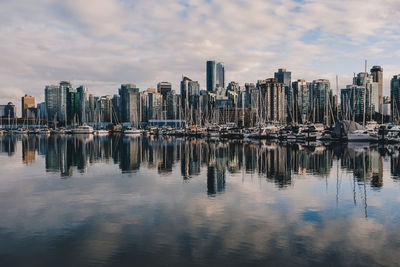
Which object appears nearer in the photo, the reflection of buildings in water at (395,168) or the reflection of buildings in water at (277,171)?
the reflection of buildings in water at (277,171)

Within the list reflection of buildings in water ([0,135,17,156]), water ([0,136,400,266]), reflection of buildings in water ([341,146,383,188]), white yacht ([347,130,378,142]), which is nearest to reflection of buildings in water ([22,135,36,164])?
reflection of buildings in water ([0,135,17,156])

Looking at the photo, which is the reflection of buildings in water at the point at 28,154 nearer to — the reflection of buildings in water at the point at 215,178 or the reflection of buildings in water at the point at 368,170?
the reflection of buildings in water at the point at 215,178

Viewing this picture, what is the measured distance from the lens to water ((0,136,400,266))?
15672 millimetres

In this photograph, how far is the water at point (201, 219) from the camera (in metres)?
15.7

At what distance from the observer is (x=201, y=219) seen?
21.5m

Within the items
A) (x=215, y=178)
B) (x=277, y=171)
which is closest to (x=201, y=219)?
(x=215, y=178)

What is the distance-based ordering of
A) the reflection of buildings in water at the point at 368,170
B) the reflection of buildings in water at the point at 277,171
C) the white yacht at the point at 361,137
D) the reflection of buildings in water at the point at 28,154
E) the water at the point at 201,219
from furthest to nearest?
the white yacht at the point at 361,137, the reflection of buildings in water at the point at 28,154, the reflection of buildings in water at the point at 277,171, the reflection of buildings in water at the point at 368,170, the water at the point at 201,219

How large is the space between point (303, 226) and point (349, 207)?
649 cm

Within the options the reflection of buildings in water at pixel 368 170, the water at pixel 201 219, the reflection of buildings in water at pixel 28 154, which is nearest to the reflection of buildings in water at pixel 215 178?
the water at pixel 201 219

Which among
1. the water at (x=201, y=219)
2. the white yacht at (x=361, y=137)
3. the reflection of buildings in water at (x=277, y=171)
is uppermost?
the white yacht at (x=361, y=137)

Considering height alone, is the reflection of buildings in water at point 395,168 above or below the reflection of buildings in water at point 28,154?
below

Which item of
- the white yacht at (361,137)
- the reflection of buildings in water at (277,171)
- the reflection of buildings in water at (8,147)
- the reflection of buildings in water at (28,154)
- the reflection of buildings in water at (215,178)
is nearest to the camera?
the reflection of buildings in water at (215,178)

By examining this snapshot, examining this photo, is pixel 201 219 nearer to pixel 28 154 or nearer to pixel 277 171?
pixel 277 171

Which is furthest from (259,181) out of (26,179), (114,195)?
(26,179)
